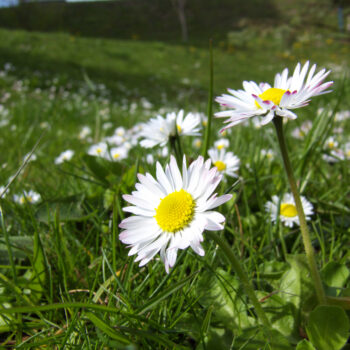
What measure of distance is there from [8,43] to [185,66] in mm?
7424

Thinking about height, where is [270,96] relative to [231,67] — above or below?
below

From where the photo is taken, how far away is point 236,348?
93cm

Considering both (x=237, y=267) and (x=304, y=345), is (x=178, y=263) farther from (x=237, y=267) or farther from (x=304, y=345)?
(x=304, y=345)

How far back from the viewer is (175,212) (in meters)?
0.83

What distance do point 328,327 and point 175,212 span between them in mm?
464

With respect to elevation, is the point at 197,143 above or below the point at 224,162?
above

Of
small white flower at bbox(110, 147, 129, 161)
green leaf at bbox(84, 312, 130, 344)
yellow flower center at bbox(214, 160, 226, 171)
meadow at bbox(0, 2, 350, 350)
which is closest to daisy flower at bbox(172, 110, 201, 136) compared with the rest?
meadow at bbox(0, 2, 350, 350)

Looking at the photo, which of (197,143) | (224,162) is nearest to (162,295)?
(224,162)

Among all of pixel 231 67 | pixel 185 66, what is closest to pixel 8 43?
pixel 185 66

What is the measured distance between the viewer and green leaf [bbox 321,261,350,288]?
1033 mm

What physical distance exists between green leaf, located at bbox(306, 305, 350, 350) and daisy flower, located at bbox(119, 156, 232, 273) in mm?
359

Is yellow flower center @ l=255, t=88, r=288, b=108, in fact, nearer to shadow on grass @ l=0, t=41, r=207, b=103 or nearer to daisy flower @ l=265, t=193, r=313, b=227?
daisy flower @ l=265, t=193, r=313, b=227

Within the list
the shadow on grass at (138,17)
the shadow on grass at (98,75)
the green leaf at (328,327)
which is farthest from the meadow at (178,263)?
the shadow on grass at (138,17)

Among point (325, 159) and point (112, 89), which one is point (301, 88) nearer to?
point (325, 159)
